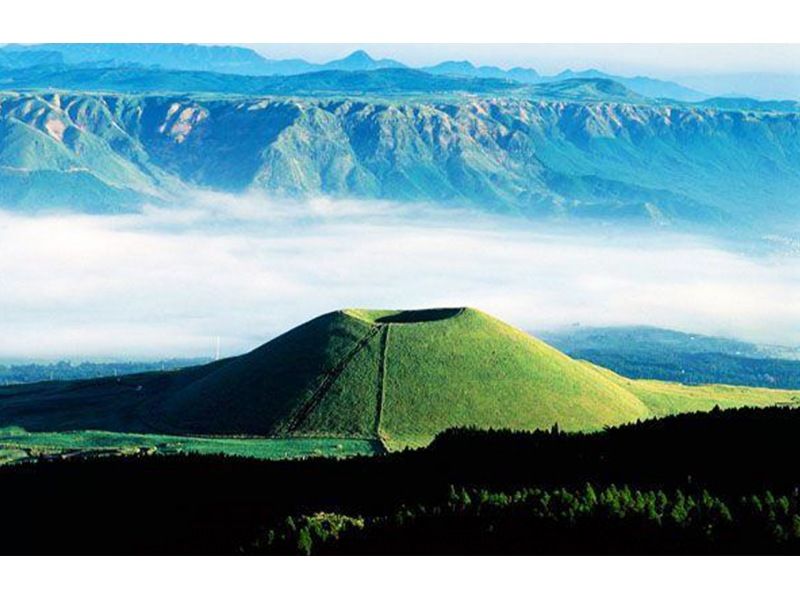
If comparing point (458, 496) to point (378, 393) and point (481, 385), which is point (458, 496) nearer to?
point (378, 393)

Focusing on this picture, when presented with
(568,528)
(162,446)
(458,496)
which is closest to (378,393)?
(162,446)

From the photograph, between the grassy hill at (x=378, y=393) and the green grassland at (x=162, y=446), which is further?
the grassy hill at (x=378, y=393)

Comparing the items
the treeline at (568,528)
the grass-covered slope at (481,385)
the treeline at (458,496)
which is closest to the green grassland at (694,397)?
the grass-covered slope at (481,385)

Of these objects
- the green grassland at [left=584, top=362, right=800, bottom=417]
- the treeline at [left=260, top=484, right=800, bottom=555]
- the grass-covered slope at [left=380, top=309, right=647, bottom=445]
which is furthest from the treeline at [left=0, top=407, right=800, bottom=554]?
the green grassland at [left=584, top=362, right=800, bottom=417]

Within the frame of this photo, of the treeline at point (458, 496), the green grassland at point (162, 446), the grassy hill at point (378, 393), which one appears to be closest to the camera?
the treeline at point (458, 496)

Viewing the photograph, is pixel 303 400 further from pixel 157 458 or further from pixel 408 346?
pixel 157 458

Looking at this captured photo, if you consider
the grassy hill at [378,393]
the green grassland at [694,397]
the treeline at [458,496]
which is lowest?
the green grassland at [694,397]

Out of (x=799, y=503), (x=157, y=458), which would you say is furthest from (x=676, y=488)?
(x=157, y=458)

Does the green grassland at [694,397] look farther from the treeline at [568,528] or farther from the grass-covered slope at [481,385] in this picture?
the treeline at [568,528]
